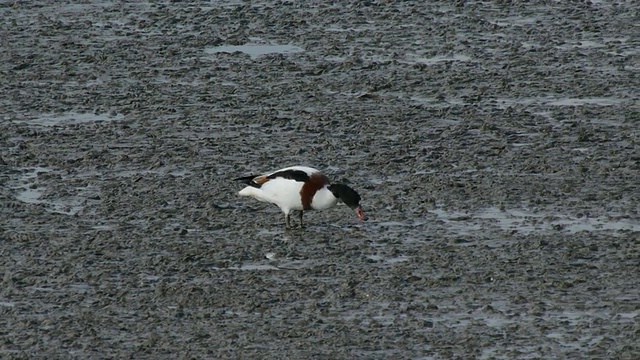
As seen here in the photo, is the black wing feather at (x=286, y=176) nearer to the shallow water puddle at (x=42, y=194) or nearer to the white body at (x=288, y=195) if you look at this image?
the white body at (x=288, y=195)

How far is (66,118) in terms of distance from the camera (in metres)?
16.9

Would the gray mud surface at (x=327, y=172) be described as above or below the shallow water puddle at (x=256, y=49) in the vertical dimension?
above

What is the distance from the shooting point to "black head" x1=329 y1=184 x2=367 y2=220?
13.4 metres

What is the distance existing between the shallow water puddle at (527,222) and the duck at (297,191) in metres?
0.85

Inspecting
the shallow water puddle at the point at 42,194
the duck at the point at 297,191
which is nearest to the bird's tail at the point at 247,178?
the duck at the point at 297,191

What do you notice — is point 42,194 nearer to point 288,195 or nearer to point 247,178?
point 247,178

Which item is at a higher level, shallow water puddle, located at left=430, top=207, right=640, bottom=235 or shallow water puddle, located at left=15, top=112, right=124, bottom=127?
shallow water puddle, located at left=430, top=207, right=640, bottom=235

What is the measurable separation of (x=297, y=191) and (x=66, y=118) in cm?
427

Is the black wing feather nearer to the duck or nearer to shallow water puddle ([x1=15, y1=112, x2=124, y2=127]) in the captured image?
A: the duck

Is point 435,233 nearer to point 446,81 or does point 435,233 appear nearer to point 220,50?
point 446,81

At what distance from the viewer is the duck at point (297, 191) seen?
13602mm

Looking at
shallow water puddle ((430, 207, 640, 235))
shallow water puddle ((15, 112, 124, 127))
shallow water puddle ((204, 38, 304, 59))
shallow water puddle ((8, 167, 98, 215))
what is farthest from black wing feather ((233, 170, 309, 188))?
shallow water puddle ((204, 38, 304, 59))

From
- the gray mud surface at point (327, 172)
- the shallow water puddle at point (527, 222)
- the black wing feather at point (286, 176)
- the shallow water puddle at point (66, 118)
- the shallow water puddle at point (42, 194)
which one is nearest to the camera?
the gray mud surface at point (327, 172)

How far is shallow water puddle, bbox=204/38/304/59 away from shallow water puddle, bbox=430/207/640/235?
20.6 feet
